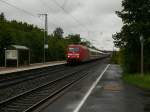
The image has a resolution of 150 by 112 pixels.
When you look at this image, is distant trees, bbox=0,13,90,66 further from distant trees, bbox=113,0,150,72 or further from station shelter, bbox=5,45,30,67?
distant trees, bbox=113,0,150,72

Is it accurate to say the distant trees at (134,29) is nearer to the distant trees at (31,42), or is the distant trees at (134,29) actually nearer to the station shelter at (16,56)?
the station shelter at (16,56)

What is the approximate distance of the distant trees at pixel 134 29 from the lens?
2892 centimetres

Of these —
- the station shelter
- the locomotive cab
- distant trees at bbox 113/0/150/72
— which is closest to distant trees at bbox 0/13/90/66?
the station shelter

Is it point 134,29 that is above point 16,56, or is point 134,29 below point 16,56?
above

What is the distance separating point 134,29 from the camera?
29031mm

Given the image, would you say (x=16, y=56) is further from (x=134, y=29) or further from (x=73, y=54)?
(x=134, y=29)

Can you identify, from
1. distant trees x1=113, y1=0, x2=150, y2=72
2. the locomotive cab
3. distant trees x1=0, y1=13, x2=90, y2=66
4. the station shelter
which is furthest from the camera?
the locomotive cab

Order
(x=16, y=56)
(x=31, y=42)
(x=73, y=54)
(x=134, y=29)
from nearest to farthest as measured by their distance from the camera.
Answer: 1. (x=134, y=29)
2. (x=16, y=56)
3. (x=73, y=54)
4. (x=31, y=42)

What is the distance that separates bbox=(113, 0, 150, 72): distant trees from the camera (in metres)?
28.9

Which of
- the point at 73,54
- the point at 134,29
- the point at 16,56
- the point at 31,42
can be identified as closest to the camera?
the point at 134,29

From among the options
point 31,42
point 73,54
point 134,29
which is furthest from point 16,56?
point 31,42

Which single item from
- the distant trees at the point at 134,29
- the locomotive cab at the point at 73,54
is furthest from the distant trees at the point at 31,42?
the distant trees at the point at 134,29

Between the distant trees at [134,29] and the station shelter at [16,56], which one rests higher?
the distant trees at [134,29]

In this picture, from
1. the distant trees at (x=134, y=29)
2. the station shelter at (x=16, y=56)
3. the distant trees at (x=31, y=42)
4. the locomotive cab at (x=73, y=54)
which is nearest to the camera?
the distant trees at (x=134, y=29)
